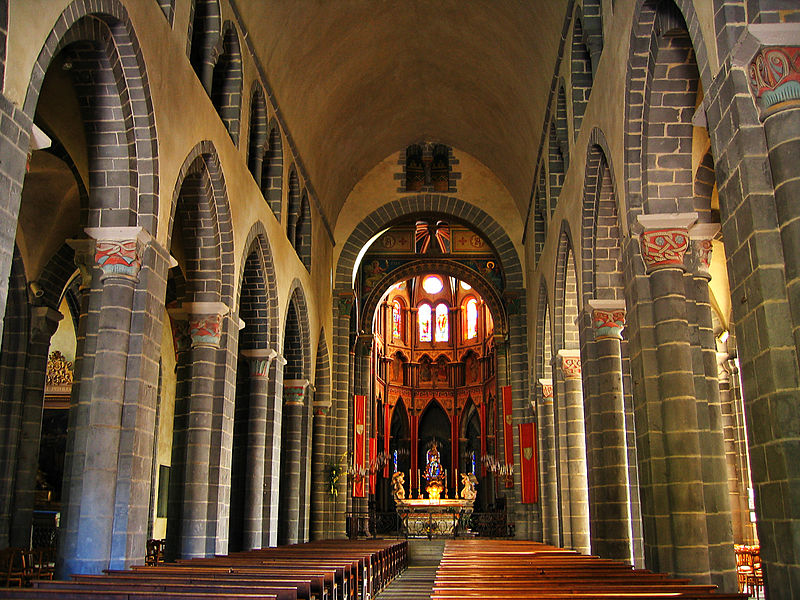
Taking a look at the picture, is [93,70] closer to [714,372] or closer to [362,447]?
[714,372]

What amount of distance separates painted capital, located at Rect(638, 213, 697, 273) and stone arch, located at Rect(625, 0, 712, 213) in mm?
406

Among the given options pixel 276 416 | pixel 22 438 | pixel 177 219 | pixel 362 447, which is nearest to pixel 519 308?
pixel 362 447

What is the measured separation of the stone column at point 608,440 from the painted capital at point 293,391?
8.91 metres

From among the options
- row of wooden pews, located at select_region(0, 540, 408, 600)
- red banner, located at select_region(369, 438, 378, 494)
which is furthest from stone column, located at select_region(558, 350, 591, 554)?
red banner, located at select_region(369, 438, 378, 494)

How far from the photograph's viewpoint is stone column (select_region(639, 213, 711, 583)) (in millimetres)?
8422

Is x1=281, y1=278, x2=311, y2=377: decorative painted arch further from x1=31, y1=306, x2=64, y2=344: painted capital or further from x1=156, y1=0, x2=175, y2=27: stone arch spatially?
x1=156, y1=0, x2=175, y2=27: stone arch

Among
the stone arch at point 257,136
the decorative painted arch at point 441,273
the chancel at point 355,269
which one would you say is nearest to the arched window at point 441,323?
the decorative painted arch at point 441,273

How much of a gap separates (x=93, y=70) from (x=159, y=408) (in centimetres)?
1198

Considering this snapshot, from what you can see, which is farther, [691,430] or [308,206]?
[308,206]

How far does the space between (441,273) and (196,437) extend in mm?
16124

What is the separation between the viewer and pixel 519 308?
79.3ft

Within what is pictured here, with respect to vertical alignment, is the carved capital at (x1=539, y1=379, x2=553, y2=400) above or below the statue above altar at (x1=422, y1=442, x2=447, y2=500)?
above

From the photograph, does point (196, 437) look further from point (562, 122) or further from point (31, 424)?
point (562, 122)

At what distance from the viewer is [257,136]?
15375 mm
